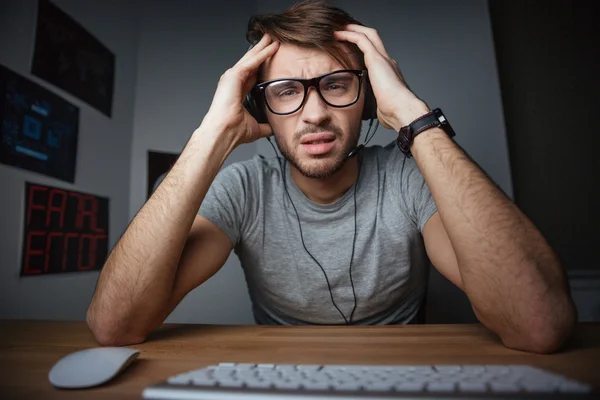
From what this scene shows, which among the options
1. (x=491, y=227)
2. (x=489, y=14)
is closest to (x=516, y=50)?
(x=489, y=14)

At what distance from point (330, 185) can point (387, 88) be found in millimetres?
323

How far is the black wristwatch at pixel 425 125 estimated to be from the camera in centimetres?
75

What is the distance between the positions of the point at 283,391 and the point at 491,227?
1.55 ft

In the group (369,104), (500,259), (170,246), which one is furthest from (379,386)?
(369,104)

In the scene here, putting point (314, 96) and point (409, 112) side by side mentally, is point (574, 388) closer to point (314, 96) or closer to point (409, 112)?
point (409, 112)

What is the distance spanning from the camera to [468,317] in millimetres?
1569

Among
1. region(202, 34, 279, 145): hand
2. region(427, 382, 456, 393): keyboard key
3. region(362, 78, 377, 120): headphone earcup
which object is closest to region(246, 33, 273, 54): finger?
region(202, 34, 279, 145): hand

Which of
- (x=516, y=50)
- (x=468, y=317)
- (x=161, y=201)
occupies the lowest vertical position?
(x=468, y=317)

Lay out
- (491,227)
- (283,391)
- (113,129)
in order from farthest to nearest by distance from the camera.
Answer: (113,129), (491,227), (283,391)

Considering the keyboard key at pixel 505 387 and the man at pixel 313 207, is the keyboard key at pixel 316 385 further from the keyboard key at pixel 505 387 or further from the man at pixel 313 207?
the man at pixel 313 207

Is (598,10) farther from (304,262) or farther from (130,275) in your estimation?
(130,275)

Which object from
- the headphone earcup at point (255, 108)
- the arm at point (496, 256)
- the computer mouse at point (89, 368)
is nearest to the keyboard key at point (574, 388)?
the arm at point (496, 256)

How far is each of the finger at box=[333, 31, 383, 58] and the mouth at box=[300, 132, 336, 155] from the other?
0.23 m

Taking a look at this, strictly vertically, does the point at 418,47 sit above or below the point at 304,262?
above
